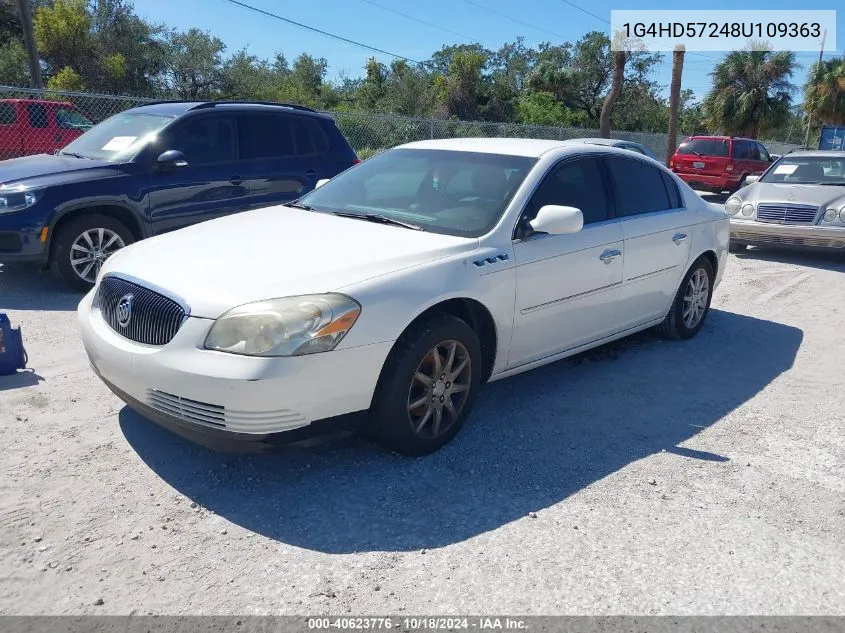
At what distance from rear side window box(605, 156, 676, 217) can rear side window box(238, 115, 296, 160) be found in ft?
14.0

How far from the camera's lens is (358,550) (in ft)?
10.1

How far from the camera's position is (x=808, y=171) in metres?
11.2

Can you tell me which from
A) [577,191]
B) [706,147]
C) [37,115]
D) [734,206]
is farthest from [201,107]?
[706,147]

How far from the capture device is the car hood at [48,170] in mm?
6735

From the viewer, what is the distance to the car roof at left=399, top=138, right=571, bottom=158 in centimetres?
478

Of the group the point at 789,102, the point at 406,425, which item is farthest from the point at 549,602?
the point at 789,102

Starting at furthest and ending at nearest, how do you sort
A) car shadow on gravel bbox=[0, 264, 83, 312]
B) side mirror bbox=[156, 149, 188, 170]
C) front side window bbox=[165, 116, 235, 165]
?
front side window bbox=[165, 116, 235, 165] < side mirror bbox=[156, 149, 188, 170] < car shadow on gravel bbox=[0, 264, 83, 312]

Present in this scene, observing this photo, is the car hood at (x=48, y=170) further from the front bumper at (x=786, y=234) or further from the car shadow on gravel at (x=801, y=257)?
the car shadow on gravel at (x=801, y=257)

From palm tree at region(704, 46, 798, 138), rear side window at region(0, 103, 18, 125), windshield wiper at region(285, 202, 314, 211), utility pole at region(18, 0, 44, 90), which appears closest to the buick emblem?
windshield wiper at region(285, 202, 314, 211)

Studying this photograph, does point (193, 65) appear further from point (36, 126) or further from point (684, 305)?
point (684, 305)

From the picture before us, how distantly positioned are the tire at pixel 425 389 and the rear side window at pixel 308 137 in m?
5.28

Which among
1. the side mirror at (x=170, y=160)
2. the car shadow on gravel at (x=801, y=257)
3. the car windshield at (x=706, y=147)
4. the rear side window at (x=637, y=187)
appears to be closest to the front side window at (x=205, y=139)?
the side mirror at (x=170, y=160)

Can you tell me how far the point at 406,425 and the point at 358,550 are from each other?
740 millimetres

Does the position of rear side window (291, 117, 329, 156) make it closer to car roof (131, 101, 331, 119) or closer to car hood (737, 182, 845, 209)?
car roof (131, 101, 331, 119)
